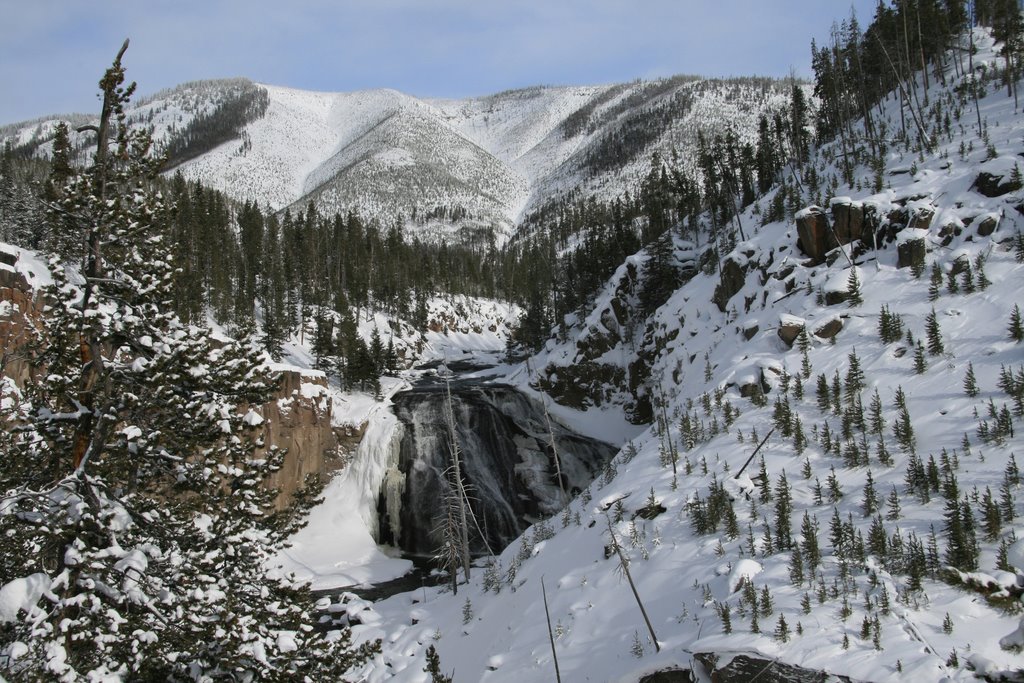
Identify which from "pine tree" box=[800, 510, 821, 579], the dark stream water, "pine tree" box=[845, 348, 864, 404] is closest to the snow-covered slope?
"pine tree" box=[800, 510, 821, 579]

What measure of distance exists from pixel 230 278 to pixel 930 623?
226ft

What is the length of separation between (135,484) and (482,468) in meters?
30.9

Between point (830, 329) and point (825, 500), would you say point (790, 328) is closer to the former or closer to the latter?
point (830, 329)

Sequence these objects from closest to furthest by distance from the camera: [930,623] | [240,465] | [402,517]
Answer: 1. [930,623]
2. [240,465]
3. [402,517]

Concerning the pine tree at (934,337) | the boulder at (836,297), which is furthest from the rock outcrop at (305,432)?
the pine tree at (934,337)

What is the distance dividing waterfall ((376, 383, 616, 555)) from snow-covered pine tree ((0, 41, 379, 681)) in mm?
25833

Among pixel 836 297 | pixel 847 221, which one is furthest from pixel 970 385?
pixel 847 221

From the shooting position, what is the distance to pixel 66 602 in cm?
617

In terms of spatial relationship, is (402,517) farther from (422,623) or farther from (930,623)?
(930,623)

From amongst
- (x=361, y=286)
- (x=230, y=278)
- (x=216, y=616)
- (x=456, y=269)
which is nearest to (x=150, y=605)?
(x=216, y=616)

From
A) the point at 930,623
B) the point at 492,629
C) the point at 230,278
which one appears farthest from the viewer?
the point at 230,278

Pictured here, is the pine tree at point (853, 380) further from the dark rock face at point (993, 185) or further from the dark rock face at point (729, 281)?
the dark rock face at point (729, 281)

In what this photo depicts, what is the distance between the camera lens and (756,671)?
8.11 metres

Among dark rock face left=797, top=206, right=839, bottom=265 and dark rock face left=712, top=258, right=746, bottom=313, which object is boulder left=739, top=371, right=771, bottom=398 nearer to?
dark rock face left=797, top=206, right=839, bottom=265
